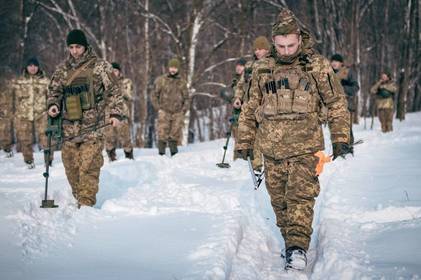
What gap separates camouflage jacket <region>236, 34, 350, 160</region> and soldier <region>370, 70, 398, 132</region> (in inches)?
473

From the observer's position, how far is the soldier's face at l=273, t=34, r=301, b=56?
13.0 feet

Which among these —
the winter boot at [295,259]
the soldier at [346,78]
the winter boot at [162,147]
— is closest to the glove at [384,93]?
the soldier at [346,78]

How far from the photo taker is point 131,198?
20.8 ft

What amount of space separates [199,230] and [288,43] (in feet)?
6.91

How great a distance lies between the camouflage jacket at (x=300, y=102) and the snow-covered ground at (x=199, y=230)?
951 mm

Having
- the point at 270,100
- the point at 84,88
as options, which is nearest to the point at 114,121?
the point at 84,88

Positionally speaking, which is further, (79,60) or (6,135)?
(6,135)

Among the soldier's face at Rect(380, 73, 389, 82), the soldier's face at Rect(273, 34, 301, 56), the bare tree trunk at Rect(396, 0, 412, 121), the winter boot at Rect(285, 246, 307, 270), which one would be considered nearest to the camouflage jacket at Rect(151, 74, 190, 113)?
the soldier's face at Rect(273, 34, 301, 56)

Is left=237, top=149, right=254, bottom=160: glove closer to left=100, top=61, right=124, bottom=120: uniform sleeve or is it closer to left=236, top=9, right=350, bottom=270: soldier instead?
left=236, top=9, right=350, bottom=270: soldier

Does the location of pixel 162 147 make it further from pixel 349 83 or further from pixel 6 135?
pixel 349 83

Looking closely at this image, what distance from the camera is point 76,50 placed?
5594 millimetres

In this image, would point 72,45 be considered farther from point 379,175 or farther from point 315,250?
point 379,175

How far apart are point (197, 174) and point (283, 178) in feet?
14.9

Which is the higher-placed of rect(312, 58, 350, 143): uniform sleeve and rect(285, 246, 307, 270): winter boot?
rect(312, 58, 350, 143): uniform sleeve
